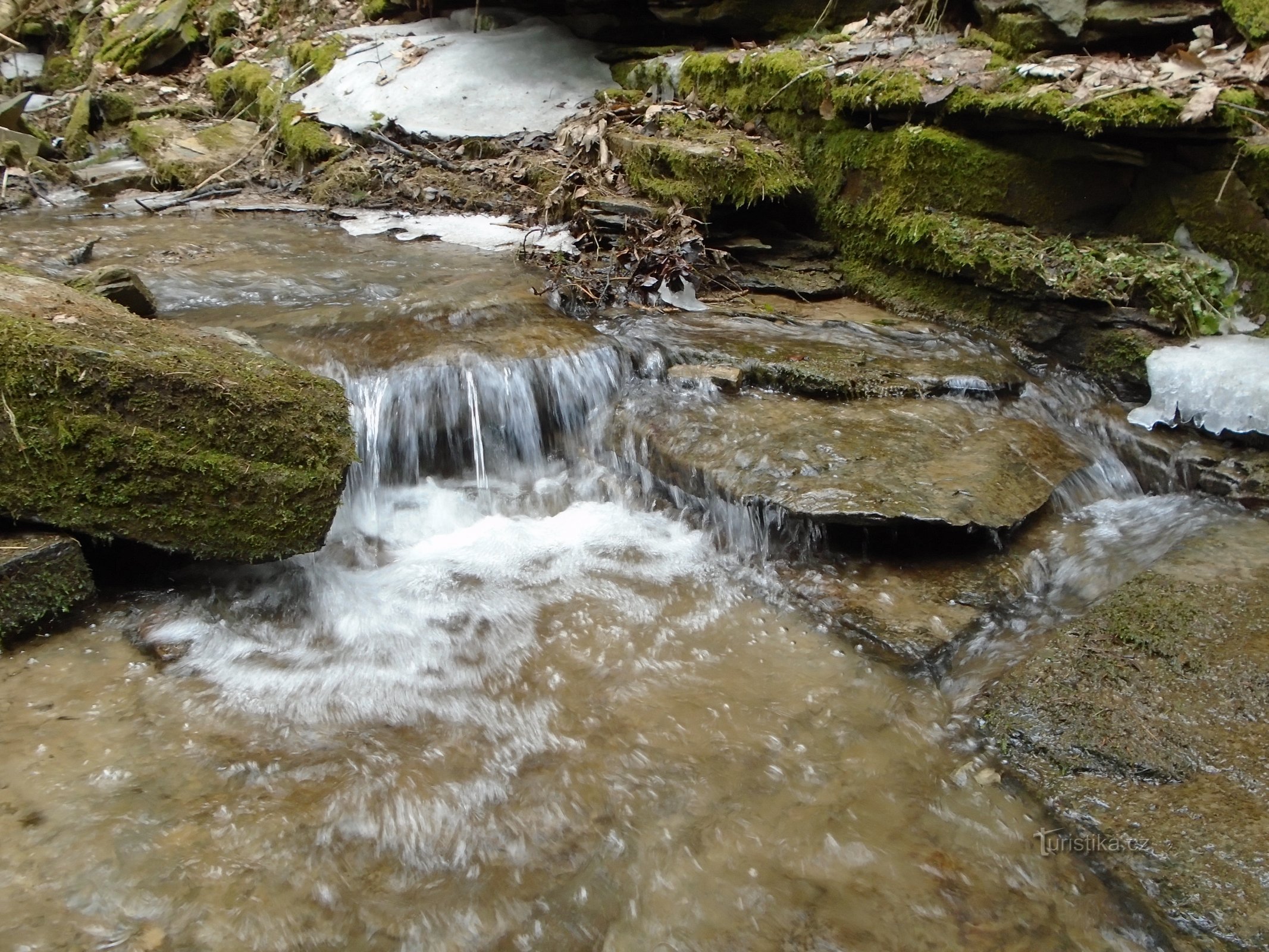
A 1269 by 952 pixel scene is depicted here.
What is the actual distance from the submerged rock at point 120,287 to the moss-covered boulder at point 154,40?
1042 centimetres

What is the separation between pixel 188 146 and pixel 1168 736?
10652mm

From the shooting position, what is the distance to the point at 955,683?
10.4 feet

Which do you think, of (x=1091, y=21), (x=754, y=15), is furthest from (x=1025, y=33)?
(x=754, y=15)

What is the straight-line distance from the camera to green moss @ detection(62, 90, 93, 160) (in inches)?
408

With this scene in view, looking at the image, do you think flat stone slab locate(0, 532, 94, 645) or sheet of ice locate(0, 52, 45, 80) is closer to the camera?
flat stone slab locate(0, 532, 94, 645)

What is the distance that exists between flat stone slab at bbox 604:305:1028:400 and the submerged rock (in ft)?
9.01

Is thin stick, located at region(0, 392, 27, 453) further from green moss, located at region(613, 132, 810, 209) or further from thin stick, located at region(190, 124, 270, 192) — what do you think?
thin stick, located at region(190, 124, 270, 192)

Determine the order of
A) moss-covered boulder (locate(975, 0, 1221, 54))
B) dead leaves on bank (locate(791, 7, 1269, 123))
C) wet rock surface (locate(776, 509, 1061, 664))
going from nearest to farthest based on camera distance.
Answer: wet rock surface (locate(776, 509, 1061, 664)), dead leaves on bank (locate(791, 7, 1269, 123)), moss-covered boulder (locate(975, 0, 1221, 54))

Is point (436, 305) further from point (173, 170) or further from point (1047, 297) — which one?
point (173, 170)

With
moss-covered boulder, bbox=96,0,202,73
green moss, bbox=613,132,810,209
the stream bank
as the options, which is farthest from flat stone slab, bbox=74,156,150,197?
green moss, bbox=613,132,810,209

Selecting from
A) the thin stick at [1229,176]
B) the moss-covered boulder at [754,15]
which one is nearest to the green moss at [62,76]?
the moss-covered boulder at [754,15]

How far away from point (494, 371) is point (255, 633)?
2028mm

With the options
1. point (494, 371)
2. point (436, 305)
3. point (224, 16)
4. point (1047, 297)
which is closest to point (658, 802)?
point (494, 371)

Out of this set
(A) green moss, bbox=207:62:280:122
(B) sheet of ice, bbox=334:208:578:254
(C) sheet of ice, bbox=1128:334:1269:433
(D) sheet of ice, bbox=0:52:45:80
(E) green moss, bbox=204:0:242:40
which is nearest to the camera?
(C) sheet of ice, bbox=1128:334:1269:433
